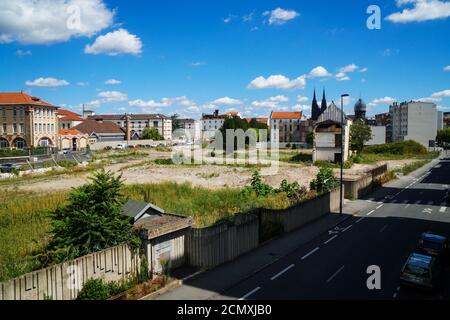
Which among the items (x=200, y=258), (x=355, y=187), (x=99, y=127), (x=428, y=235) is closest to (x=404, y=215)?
(x=355, y=187)

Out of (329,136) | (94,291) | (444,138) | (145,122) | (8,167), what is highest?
(145,122)

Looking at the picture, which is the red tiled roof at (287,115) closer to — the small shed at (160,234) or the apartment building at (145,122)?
the apartment building at (145,122)

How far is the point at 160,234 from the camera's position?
14.1m

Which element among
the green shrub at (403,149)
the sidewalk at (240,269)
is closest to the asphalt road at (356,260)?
the sidewalk at (240,269)

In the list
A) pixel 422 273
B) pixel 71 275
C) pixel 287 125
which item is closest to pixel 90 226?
pixel 71 275

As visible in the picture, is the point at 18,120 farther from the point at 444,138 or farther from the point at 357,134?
the point at 444,138

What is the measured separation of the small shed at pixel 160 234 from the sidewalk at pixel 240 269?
120 centimetres

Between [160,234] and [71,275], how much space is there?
11.8ft

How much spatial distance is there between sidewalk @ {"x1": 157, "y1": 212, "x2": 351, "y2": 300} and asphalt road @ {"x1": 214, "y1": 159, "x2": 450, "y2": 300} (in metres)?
0.35

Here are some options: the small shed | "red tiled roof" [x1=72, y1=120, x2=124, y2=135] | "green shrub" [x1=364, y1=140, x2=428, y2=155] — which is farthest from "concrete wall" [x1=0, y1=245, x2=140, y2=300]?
"red tiled roof" [x1=72, y1=120, x2=124, y2=135]

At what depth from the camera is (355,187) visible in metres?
34.3

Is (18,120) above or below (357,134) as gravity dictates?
above
